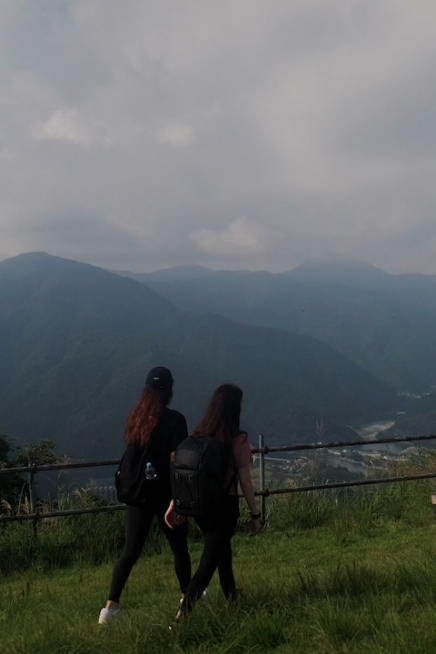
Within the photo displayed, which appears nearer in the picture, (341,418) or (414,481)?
(414,481)

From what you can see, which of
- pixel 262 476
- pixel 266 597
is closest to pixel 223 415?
pixel 266 597

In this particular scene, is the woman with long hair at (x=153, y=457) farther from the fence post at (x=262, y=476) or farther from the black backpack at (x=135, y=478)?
the fence post at (x=262, y=476)

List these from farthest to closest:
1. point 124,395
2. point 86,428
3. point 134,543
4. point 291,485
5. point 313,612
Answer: point 124,395 → point 86,428 → point 291,485 → point 134,543 → point 313,612

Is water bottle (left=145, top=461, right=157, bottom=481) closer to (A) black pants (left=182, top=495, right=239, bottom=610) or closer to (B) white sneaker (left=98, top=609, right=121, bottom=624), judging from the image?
(A) black pants (left=182, top=495, right=239, bottom=610)

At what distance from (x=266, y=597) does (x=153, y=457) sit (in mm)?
1185

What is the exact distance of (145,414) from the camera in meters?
4.09

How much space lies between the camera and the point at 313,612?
361cm

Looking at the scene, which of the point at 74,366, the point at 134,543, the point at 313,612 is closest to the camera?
the point at 313,612

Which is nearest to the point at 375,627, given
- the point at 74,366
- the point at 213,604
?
the point at 213,604

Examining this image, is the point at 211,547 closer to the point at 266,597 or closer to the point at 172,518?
the point at 172,518

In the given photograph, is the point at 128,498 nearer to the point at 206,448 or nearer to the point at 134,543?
the point at 134,543

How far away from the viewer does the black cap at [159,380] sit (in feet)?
13.5

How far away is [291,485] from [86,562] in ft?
9.72

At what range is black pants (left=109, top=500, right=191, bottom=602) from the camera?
397cm
